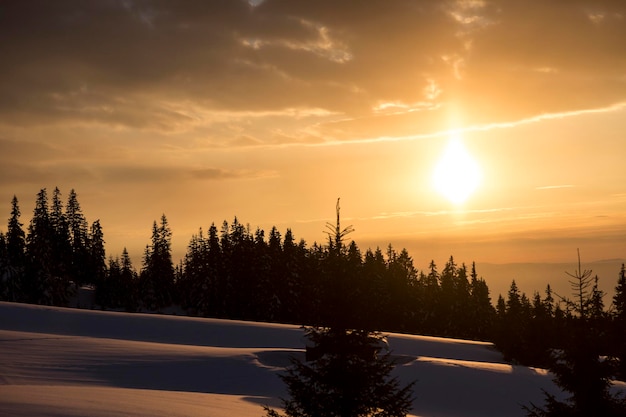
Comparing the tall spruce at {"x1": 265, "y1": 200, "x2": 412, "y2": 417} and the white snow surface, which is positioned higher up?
the tall spruce at {"x1": 265, "y1": 200, "x2": 412, "y2": 417}

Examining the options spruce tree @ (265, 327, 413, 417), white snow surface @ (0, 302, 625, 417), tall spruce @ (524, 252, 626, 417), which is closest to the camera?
spruce tree @ (265, 327, 413, 417)

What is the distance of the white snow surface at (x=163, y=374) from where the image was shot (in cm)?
1772

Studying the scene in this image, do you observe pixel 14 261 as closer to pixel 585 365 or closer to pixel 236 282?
pixel 236 282

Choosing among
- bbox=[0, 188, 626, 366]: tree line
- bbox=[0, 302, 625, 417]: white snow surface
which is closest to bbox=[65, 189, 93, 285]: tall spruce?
bbox=[0, 188, 626, 366]: tree line

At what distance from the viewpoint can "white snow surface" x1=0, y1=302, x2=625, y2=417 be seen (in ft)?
58.1

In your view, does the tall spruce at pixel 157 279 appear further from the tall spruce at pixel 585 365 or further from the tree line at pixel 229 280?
the tall spruce at pixel 585 365

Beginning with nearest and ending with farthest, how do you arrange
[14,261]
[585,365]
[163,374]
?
1. [585,365]
2. [163,374]
3. [14,261]

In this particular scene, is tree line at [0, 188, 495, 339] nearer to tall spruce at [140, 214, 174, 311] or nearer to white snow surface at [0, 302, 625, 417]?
tall spruce at [140, 214, 174, 311]

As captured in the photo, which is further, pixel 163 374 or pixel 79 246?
pixel 79 246

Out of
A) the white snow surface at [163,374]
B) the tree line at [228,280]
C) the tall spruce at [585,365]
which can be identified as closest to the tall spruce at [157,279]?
the tree line at [228,280]

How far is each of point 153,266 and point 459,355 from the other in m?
60.0

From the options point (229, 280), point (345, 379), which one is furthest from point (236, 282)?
point (345, 379)

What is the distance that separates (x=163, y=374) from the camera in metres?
28.8

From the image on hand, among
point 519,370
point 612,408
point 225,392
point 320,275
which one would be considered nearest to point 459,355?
point 519,370
